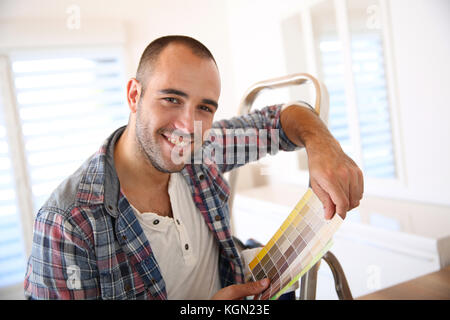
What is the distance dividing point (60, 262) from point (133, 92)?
0.27 meters

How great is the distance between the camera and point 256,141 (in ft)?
2.69

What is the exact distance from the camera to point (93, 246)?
54 cm

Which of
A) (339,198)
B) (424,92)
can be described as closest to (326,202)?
(339,198)

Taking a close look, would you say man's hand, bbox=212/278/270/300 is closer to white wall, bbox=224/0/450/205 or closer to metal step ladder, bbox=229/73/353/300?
metal step ladder, bbox=229/73/353/300

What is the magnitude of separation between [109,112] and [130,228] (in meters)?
0.25

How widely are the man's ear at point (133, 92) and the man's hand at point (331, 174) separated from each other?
0.92 ft

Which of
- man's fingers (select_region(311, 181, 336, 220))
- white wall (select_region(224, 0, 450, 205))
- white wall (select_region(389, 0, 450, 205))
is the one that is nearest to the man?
man's fingers (select_region(311, 181, 336, 220))

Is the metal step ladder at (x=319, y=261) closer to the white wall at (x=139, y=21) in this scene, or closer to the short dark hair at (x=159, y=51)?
the white wall at (x=139, y=21)

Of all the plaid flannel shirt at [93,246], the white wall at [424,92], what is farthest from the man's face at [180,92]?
the white wall at [424,92]

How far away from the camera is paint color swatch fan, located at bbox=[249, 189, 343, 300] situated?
1.45ft

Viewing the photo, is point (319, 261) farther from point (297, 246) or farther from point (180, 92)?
point (180, 92)

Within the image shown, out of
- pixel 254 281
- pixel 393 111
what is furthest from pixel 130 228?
pixel 393 111

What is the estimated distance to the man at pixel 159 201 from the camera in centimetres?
51

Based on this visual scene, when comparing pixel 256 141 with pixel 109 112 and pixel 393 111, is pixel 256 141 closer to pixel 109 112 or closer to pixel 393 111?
pixel 109 112
